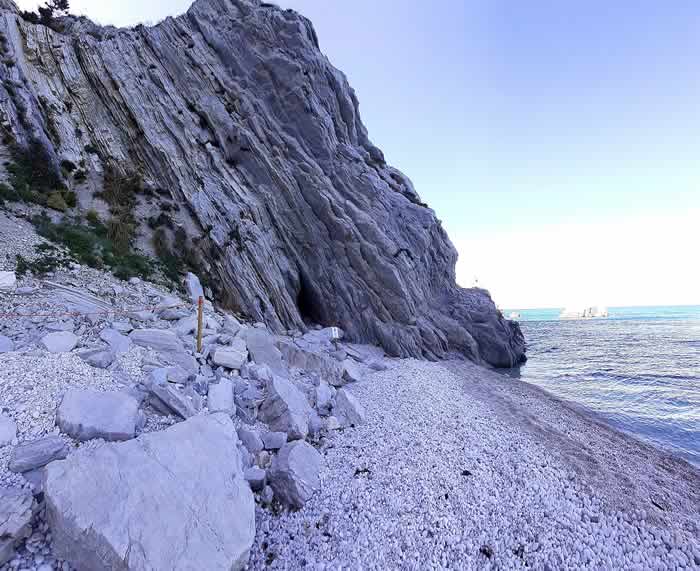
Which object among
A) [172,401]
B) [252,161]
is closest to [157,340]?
[172,401]

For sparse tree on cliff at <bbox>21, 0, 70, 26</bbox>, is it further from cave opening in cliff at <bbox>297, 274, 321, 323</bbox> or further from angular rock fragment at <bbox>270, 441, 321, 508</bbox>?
angular rock fragment at <bbox>270, 441, 321, 508</bbox>

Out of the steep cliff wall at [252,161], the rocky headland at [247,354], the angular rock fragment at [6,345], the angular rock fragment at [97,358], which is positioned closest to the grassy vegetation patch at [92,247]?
A: the rocky headland at [247,354]

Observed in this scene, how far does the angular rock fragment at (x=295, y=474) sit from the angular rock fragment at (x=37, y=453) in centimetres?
317

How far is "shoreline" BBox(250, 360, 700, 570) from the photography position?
486 centimetres

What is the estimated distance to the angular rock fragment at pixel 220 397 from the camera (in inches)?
283

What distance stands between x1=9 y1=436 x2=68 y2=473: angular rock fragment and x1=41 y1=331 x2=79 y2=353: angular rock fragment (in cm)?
325

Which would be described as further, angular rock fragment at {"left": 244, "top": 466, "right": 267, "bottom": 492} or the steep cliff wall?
the steep cliff wall

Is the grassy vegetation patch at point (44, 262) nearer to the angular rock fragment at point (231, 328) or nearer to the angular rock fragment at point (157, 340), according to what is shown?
the angular rock fragment at point (157, 340)

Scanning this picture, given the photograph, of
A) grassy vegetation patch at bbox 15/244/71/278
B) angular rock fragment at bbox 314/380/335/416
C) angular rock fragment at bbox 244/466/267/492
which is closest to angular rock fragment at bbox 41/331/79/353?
grassy vegetation patch at bbox 15/244/71/278

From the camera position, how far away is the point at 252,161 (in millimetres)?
23391

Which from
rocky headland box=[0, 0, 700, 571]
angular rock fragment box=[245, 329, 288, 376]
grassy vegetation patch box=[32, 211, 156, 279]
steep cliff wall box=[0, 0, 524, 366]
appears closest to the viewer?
rocky headland box=[0, 0, 700, 571]

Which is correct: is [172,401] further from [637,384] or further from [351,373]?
[637,384]

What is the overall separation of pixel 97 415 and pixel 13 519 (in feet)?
6.18

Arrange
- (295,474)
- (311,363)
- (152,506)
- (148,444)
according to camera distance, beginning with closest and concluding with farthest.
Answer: (152,506) → (148,444) → (295,474) → (311,363)
